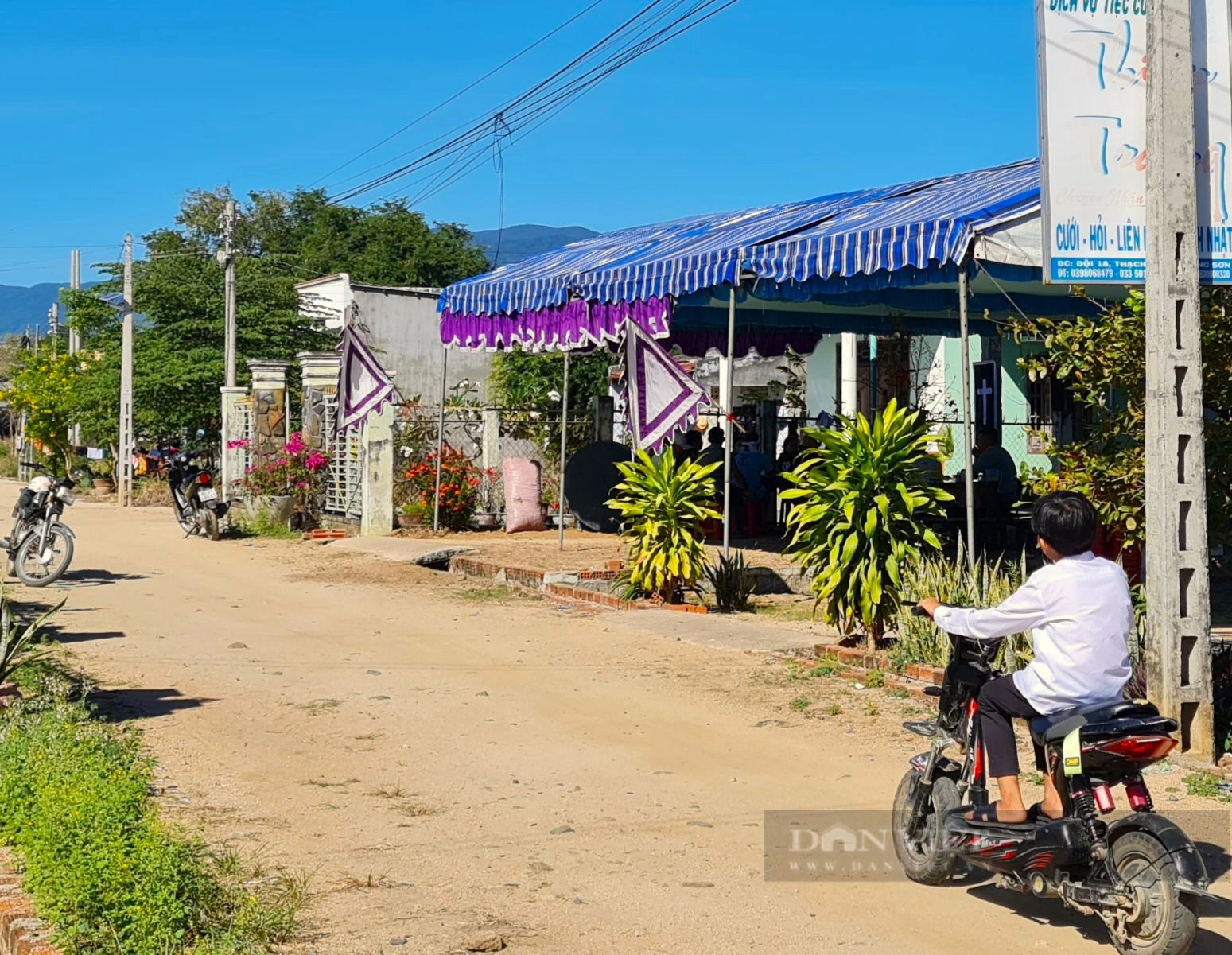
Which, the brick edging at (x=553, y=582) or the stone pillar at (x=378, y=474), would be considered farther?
the stone pillar at (x=378, y=474)

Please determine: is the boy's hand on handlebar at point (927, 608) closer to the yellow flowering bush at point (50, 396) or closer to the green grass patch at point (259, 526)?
the green grass patch at point (259, 526)

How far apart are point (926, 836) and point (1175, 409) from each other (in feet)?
9.78

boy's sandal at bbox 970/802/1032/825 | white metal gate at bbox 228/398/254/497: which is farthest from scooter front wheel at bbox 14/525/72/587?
boy's sandal at bbox 970/802/1032/825

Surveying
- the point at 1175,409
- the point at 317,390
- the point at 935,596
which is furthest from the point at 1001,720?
the point at 317,390

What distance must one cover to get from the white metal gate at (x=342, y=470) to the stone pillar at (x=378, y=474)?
55 centimetres

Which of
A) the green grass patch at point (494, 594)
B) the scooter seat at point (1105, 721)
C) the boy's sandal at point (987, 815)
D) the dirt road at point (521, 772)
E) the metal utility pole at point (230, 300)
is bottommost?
the dirt road at point (521, 772)

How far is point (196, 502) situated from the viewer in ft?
69.4

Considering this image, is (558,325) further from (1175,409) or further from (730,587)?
(1175,409)

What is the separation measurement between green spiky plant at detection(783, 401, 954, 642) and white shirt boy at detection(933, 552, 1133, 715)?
4670mm

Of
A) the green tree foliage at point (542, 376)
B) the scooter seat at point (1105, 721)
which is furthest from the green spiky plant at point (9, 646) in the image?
the green tree foliage at point (542, 376)

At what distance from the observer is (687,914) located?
5262 mm

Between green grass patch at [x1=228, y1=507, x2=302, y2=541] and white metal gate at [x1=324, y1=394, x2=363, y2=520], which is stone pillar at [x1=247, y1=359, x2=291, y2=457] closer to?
white metal gate at [x1=324, y1=394, x2=363, y2=520]

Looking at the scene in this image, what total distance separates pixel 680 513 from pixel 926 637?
3.64m

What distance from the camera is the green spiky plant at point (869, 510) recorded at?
10.0 meters
